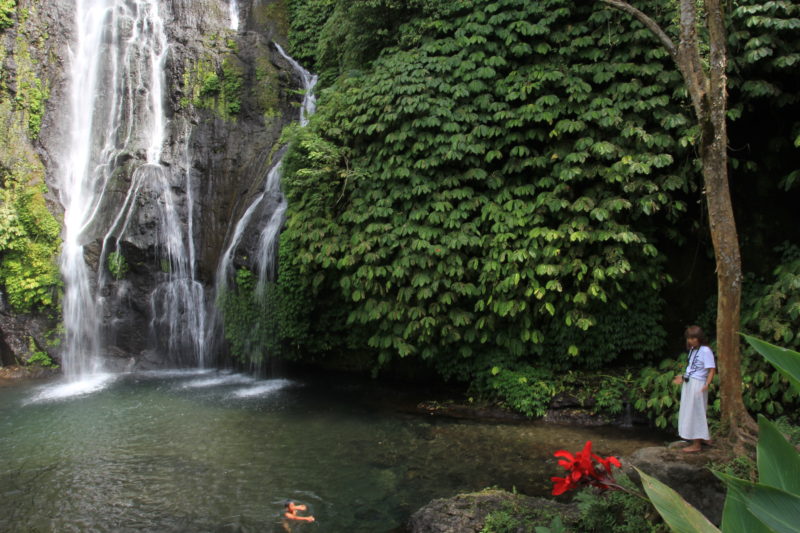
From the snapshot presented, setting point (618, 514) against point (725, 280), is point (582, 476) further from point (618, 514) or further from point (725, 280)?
point (725, 280)

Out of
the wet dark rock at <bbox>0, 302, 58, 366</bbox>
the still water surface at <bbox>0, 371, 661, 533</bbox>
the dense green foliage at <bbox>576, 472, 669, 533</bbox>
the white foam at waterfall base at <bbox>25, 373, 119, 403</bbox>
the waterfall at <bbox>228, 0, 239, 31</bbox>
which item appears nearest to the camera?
the dense green foliage at <bbox>576, 472, 669, 533</bbox>

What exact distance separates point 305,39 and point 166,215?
5.89 meters

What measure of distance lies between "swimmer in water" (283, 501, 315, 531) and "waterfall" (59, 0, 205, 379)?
651cm

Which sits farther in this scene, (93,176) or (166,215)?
(93,176)

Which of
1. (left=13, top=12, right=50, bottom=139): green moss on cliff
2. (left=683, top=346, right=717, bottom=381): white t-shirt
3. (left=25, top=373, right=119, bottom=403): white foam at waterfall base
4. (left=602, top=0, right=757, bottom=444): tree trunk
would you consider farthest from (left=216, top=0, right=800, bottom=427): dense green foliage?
(left=13, top=12, right=50, bottom=139): green moss on cliff

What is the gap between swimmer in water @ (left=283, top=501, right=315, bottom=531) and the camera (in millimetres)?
4703

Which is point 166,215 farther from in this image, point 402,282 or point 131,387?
point 402,282

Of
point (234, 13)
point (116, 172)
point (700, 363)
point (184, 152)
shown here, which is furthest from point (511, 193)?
point (234, 13)

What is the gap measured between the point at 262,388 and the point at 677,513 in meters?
8.65

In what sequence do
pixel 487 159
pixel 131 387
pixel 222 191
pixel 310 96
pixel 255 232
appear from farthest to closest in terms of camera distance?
1. pixel 310 96
2. pixel 222 191
3. pixel 255 232
4. pixel 131 387
5. pixel 487 159

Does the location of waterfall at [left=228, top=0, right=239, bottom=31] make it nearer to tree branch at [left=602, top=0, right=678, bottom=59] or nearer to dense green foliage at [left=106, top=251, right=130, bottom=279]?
dense green foliage at [left=106, top=251, right=130, bottom=279]

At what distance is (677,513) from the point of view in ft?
4.23

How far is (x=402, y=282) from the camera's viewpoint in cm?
777

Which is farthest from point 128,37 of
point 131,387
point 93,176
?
point 131,387
